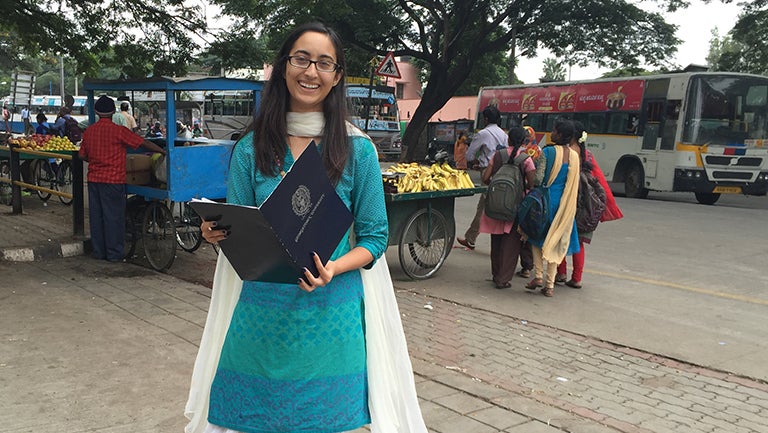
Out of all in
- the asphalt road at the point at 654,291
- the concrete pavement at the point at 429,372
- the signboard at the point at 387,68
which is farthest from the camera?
the signboard at the point at 387,68

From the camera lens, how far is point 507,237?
6.70 meters

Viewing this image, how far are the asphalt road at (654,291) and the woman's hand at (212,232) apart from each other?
4.00m

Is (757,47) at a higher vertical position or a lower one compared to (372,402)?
higher

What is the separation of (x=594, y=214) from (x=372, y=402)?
492 cm

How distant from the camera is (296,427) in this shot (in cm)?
203

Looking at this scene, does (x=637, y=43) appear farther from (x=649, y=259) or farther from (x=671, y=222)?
(x=649, y=259)

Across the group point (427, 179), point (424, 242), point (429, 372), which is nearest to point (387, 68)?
point (427, 179)

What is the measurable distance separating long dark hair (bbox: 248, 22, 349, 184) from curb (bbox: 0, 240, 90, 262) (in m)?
6.10

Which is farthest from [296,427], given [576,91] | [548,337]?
[576,91]

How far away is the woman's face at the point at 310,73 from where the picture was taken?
82.2 inches

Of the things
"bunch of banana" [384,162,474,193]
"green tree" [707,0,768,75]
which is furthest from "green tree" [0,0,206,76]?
"green tree" [707,0,768,75]

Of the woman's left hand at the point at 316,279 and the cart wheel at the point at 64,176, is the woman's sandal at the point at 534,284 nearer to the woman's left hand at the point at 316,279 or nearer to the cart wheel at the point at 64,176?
the woman's left hand at the point at 316,279

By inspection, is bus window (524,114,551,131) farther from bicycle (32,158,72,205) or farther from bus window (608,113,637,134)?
bicycle (32,158,72,205)

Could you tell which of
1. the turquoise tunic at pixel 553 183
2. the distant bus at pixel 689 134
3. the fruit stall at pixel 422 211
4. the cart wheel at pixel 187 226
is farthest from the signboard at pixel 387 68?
the distant bus at pixel 689 134
